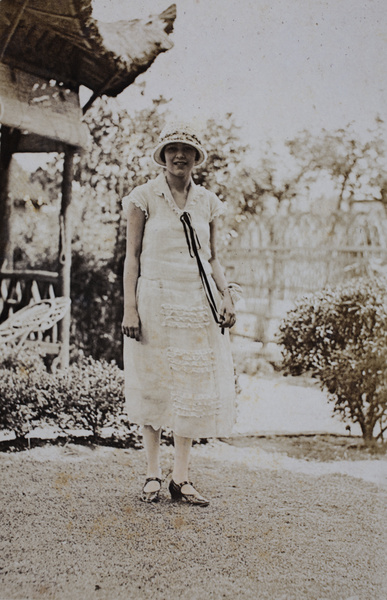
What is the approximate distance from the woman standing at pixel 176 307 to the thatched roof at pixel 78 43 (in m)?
0.62

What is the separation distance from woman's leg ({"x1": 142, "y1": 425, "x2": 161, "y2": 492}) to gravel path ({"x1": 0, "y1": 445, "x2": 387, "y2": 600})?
91 mm

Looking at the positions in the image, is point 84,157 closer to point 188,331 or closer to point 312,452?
point 188,331

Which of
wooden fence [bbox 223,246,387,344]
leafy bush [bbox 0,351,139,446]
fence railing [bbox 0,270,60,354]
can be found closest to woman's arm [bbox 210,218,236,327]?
wooden fence [bbox 223,246,387,344]

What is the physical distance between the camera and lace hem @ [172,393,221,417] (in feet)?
9.08

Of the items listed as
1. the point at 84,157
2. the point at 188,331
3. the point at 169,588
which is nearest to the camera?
the point at 169,588

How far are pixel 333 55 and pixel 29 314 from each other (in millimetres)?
2351

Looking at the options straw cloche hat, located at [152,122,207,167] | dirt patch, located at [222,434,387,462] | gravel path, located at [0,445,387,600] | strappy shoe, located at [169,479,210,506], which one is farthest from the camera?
dirt patch, located at [222,434,387,462]

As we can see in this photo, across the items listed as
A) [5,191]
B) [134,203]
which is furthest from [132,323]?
[5,191]

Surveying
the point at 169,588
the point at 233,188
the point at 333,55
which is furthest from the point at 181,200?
the point at 169,588

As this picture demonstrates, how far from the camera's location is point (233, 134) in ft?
10.3

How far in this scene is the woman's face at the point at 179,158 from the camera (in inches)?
110

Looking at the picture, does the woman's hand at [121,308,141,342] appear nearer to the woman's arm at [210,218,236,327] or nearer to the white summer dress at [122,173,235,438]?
the white summer dress at [122,173,235,438]

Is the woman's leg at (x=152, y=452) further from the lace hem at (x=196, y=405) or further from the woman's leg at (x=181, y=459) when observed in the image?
the lace hem at (x=196, y=405)

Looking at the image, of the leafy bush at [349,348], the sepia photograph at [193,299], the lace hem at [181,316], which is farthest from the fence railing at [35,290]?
the leafy bush at [349,348]
